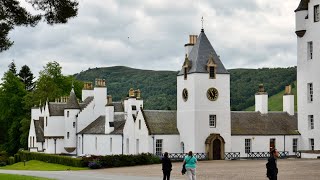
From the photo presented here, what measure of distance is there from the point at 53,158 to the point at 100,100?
13.7 metres

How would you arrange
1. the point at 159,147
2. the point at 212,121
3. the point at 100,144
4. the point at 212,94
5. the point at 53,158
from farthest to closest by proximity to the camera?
the point at 100,144 → the point at 53,158 → the point at 212,121 → the point at 212,94 → the point at 159,147

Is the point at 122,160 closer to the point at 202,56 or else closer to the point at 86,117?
the point at 202,56

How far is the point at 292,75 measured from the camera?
148 metres

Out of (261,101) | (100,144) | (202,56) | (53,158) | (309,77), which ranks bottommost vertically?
(53,158)

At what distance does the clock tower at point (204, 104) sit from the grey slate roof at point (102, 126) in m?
9.50

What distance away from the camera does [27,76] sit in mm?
129500

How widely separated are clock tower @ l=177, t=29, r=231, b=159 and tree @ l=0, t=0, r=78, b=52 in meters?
32.6

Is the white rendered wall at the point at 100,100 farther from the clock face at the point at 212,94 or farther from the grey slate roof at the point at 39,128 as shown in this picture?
the clock face at the point at 212,94

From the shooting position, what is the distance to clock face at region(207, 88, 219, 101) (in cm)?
6675

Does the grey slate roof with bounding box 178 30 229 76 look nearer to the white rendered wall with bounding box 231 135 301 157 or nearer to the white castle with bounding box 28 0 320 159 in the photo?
the white castle with bounding box 28 0 320 159

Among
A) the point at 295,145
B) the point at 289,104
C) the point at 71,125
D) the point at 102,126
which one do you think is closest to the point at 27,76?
the point at 71,125

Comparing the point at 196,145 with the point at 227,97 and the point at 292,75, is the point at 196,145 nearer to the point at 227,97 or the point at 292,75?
the point at 227,97

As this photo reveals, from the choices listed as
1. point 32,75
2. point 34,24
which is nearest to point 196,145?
point 34,24

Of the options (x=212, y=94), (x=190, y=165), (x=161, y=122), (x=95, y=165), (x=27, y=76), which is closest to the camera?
(x=190, y=165)
